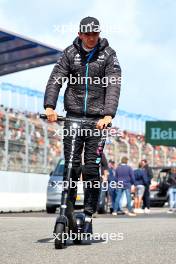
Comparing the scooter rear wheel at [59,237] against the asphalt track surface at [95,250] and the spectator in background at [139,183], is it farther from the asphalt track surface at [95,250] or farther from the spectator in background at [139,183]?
the spectator in background at [139,183]

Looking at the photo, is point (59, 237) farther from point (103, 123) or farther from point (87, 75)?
point (87, 75)

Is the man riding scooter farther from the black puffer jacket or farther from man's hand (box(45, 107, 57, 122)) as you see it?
man's hand (box(45, 107, 57, 122))

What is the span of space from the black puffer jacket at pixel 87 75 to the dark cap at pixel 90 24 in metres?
0.27

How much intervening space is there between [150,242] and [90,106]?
1425 mm

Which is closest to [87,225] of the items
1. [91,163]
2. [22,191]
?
[91,163]

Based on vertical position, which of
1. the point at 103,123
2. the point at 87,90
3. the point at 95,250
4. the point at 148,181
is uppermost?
the point at 148,181

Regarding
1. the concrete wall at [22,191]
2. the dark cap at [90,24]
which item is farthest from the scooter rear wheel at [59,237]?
the concrete wall at [22,191]

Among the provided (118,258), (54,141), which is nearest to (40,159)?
(54,141)

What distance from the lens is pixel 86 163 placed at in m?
7.20

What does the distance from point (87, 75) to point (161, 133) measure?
3896 cm

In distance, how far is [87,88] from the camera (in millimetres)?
7199

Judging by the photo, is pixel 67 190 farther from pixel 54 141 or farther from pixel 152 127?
pixel 152 127

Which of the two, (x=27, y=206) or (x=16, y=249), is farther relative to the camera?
(x=27, y=206)

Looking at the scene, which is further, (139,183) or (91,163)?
(139,183)
